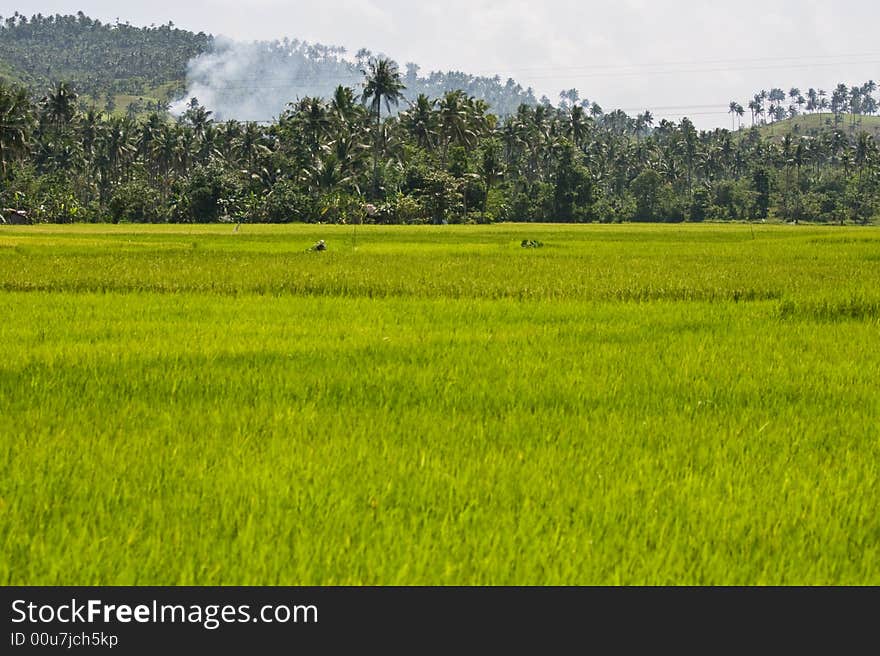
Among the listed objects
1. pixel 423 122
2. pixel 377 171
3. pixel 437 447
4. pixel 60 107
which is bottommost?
pixel 437 447

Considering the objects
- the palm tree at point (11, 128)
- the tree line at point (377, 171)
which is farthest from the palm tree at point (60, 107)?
the palm tree at point (11, 128)

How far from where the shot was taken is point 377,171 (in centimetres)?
8138

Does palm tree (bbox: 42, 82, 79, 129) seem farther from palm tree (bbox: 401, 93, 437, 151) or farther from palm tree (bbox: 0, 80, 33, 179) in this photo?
palm tree (bbox: 401, 93, 437, 151)

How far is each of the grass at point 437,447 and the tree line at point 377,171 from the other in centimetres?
5851

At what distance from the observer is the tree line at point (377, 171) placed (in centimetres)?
7019

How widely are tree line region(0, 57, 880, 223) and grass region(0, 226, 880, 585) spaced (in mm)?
58512

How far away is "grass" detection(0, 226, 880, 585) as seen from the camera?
3.59m

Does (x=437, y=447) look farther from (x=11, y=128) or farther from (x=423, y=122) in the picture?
(x=423, y=122)

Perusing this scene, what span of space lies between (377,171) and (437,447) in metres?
77.9

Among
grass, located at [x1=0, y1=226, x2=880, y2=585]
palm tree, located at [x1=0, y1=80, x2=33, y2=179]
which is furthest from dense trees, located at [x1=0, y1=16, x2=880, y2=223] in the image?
grass, located at [x1=0, y1=226, x2=880, y2=585]

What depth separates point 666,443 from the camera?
5461 mm

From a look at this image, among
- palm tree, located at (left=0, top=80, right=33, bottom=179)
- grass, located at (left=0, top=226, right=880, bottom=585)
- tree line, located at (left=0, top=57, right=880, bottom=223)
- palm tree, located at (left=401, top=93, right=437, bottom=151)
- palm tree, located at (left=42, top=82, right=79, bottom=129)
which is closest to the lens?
grass, located at (left=0, top=226, right=880, bottom=585)

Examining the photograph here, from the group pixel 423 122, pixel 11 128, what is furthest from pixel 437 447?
pixel 423 122
